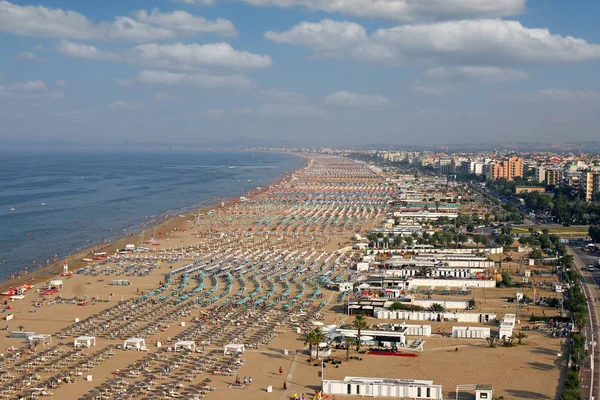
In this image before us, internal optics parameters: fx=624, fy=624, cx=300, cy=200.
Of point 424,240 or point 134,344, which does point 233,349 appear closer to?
point 134,344

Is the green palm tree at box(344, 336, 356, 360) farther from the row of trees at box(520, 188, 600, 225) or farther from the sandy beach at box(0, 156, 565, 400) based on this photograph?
the row of trees at box(520, 188, 600, 225)

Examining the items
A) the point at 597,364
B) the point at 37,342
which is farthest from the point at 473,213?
the point at 37,342

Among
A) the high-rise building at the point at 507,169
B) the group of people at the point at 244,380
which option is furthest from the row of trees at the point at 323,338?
the high-rise building at the point at 507,169

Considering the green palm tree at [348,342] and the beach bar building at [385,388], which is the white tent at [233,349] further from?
the beach bar building at [385,388]

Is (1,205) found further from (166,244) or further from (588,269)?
(588,269)

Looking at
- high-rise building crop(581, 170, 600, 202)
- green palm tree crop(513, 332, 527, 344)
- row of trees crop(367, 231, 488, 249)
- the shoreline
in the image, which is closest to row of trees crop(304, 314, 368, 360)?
green palm tree crop(513, 332, 527, 344)
